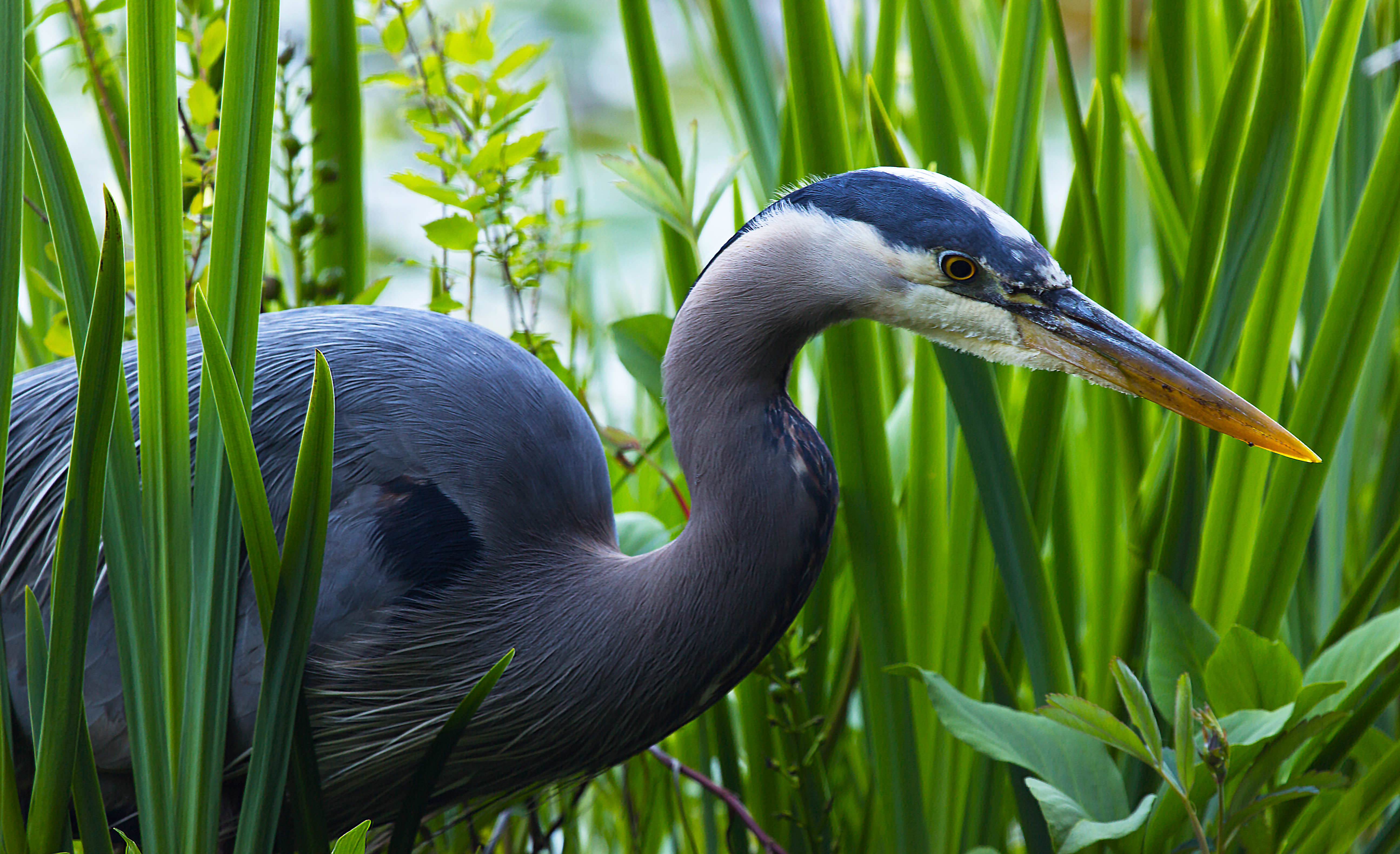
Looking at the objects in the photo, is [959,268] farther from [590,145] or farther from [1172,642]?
[590,145]

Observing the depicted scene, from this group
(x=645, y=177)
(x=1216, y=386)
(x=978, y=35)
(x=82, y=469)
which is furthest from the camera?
(x=978, y=35)

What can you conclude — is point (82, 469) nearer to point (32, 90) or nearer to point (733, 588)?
point (32, 90)

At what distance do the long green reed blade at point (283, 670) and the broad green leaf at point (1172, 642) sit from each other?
0.51m

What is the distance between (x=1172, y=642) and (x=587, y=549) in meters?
0.40

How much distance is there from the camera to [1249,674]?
0.66 metres

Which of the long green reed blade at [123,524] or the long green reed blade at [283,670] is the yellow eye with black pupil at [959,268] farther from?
the long green reed blade at [123,524]

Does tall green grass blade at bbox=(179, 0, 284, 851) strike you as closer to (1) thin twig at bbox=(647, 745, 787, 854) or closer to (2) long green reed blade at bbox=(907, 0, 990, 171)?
(1) thin twig at bbox=(647, 745, 787, 854)

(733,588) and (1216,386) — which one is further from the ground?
(1216,386)

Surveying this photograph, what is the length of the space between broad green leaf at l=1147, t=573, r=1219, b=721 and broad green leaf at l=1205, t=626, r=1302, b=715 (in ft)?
0.10

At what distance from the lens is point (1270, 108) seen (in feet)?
2.34

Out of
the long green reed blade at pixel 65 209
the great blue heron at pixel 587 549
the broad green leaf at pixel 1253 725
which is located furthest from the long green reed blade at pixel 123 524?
the broad green leaf at pixel 1253 725

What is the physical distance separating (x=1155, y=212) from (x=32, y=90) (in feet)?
2.50

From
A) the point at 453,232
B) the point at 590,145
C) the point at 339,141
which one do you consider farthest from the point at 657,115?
the point at 590,145

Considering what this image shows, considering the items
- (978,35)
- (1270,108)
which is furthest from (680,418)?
(978,35)
